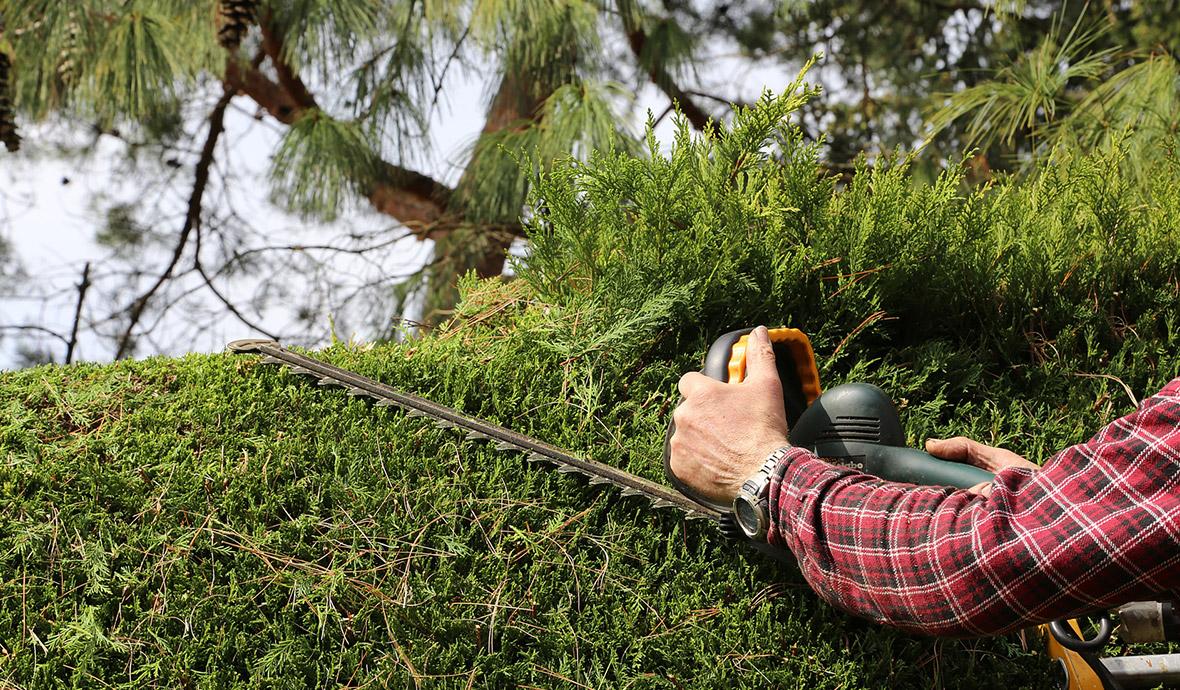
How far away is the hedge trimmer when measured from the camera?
1.55m

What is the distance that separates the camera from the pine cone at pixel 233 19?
12.3 ft

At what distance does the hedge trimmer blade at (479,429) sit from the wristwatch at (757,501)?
25 cm

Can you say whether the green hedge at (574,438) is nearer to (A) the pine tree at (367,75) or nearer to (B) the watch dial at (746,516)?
(B) the watch dial at (746,516)

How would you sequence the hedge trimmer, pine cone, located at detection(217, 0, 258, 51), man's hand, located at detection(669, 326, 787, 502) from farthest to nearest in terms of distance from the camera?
pine cone, located at detection(217, 0, 258, 51)
the hedge trimmer
man's hand, located at detection(669, 326, 787, 502)

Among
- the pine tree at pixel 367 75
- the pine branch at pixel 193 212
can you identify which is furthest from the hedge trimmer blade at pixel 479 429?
the pine branch at pixel 193 212

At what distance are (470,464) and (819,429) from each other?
0.58 metres

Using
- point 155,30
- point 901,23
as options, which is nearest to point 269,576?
point 155,30

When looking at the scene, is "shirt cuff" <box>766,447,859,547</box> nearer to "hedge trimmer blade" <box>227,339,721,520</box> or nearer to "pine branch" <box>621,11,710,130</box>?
"hedge trimmer blade" <box>227,339,721,520</box>

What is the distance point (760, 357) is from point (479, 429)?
20.2 inches

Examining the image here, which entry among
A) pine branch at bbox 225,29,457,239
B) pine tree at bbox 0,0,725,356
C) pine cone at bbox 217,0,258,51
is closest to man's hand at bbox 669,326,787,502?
pine tree at bbox 0,0,725,356

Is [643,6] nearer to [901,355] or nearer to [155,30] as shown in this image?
[155,30]

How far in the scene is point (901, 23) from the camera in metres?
7.32

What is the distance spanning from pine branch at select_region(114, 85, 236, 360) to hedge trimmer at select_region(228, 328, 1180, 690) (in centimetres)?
408

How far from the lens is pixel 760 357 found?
5.13ft
